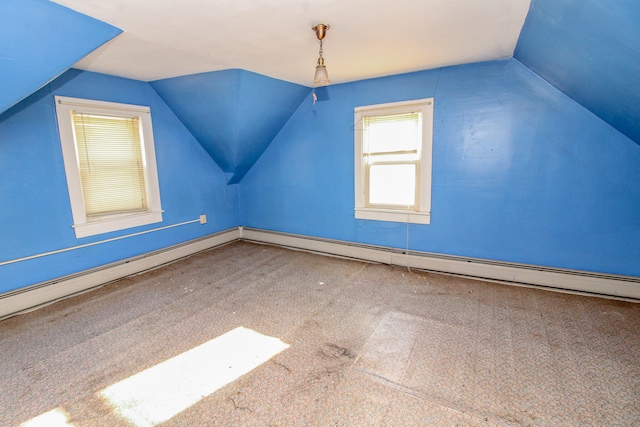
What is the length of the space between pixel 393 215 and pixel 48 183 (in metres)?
3.36

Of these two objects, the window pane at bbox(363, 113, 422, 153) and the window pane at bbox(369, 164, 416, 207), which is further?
the window pane at bbox(369, 164, 416, 207)

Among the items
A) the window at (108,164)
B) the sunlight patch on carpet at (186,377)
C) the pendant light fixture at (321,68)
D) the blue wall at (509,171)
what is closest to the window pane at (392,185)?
the blue wall at (509,171)

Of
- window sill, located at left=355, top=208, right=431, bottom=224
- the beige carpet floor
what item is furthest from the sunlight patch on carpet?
window sill, located at left=355, top=208, right=431, bottom=224

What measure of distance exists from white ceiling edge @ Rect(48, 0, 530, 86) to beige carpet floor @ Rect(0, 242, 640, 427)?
6.88ft

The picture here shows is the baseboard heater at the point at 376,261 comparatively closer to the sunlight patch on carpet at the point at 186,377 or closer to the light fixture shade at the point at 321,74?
the sunlight patch on carpet at the point at 186,377

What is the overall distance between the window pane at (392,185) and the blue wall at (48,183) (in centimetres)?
246

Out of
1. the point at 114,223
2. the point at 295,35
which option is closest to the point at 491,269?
the point at 295,35

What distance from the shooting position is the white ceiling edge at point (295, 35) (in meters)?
1.74

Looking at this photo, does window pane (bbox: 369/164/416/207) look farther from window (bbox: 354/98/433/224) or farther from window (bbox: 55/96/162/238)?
window (bbox: 55/96/162/238)

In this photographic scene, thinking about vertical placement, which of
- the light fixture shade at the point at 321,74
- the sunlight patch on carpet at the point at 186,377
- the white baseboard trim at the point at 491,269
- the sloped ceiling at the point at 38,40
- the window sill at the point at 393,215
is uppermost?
the sloped ceiling at the point at 38,40

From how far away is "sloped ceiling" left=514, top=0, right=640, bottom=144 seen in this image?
1.44 metres

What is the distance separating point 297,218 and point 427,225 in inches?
67.8

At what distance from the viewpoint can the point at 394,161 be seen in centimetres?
346

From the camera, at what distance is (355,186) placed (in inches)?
A: 146
